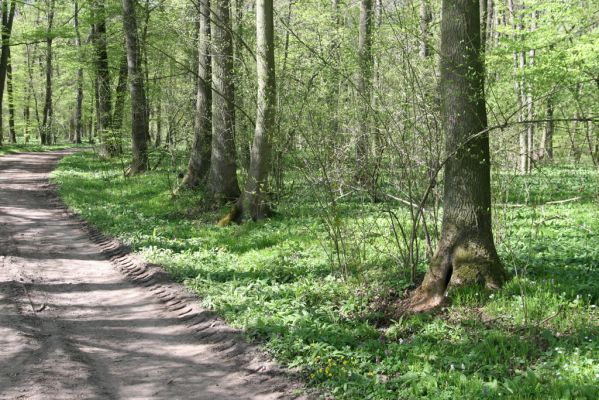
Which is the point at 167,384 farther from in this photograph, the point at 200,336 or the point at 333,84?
the point at 333,84

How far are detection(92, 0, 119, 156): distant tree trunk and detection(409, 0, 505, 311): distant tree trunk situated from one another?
16.2m

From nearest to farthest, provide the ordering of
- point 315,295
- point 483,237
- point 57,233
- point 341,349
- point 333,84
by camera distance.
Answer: point 341,349
point 483,237
point 315,295
point 333,84
point 57,233

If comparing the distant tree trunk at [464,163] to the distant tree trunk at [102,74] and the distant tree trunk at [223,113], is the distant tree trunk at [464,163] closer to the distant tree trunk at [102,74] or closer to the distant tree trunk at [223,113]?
the distant tree trunk at [223,113]

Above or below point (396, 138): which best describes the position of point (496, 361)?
below

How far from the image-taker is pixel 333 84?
8.27m

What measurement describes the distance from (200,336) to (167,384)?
3.61ft

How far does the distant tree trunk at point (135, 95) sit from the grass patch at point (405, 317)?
8850mm

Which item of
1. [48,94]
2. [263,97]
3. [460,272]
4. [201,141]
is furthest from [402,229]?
[48,94]

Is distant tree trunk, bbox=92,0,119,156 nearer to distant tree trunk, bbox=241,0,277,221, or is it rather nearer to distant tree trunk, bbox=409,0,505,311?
distant tree trunk, bbox=241,0,277,221

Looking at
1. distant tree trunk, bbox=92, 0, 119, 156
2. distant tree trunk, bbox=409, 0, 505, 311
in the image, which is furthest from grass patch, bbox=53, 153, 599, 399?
distant tree trunk, bbox=92, 0, 119, 156

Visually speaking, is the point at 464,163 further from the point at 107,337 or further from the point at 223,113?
the point at 223,113

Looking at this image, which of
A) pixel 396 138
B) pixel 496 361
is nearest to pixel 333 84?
pixel 396 138

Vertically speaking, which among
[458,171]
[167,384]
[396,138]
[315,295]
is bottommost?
[167,384]

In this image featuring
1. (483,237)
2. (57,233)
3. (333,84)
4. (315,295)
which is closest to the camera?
(483,237)
